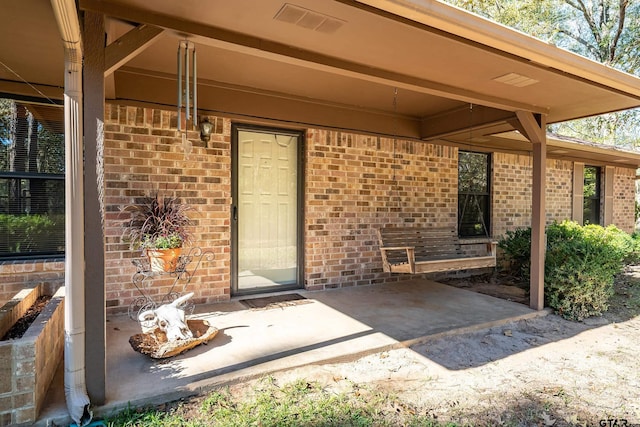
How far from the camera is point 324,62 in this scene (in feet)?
9.96

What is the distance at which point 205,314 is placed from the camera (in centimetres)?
396

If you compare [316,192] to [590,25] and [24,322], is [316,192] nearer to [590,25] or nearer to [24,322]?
[24,322]

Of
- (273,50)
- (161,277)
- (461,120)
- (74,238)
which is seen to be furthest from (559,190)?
(74,238)

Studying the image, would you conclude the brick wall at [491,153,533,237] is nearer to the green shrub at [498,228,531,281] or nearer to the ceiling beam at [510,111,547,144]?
the green shrub at [498,228,531,281]

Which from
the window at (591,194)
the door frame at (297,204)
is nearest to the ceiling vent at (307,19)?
the door frame at (297,204)

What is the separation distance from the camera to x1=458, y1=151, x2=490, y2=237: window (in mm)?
6631

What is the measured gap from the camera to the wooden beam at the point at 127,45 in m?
2.27

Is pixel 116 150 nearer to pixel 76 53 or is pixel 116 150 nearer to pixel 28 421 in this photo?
pixel 76 53

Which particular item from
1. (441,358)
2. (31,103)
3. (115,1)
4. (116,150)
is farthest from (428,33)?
(31,103)

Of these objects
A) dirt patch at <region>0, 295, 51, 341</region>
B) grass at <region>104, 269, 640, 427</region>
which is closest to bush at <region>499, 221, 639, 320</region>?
grass at <region>104, 269, 640, 427</region>

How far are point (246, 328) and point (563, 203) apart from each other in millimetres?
7645

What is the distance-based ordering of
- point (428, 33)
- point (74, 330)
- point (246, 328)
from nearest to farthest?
1. point (74, 330)
2. point (428, 33)
3. point (246, 328)

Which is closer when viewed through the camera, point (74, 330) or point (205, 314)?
point (74, 330)

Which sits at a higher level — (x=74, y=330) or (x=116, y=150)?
(x=116, y=150)
